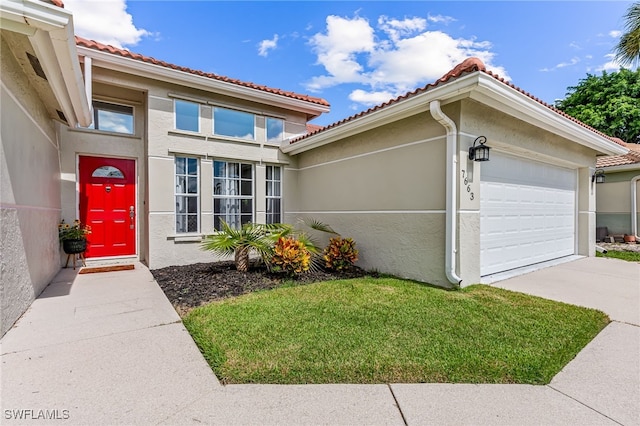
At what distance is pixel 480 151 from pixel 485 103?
829 millimetres

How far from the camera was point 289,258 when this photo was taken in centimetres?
609

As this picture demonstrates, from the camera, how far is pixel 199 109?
7.66 metres

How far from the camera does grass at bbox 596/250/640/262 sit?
325 inches

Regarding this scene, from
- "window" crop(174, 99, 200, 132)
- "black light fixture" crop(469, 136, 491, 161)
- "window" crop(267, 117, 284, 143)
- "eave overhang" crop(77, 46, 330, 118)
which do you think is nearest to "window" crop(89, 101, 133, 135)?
"eave overhang" crop(77, 46, 330, 118)

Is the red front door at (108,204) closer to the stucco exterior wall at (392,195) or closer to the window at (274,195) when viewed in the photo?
the window at (274,195)

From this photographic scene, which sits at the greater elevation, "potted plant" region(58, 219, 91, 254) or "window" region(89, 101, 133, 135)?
"window" region(89, 101, 133, 135)

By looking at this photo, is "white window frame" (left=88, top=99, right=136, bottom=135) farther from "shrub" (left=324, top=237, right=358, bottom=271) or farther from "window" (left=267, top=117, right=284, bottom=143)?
"shrub" (left=324, top=237, right=358, bottom=271)

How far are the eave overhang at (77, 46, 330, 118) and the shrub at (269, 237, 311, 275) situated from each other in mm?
4249

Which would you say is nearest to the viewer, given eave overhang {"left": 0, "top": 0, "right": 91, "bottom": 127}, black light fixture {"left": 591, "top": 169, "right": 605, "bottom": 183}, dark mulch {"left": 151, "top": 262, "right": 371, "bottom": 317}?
eave overhang {"left": 0, "top": 0, "right": 91, "bottom": 127}

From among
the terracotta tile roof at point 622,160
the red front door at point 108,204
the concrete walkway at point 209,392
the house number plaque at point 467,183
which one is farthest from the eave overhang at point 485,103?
the red front door at point 108,204

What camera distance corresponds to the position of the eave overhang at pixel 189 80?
6246 mm

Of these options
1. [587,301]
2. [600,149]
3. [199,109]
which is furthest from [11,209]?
[600,149]

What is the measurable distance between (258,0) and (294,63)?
2972mm

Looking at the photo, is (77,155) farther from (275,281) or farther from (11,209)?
(275,281)
